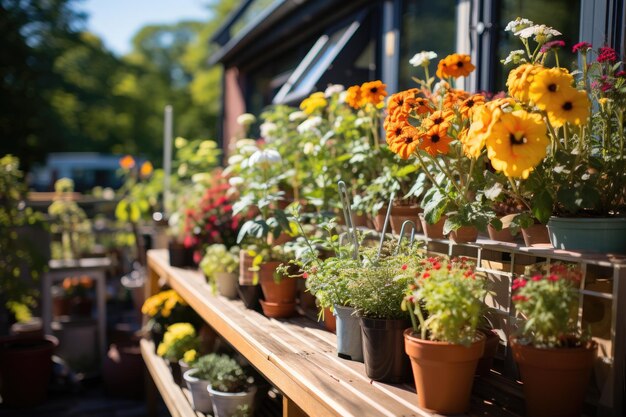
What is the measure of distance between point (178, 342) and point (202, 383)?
46 centimetres

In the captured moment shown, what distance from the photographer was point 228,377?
260 cm

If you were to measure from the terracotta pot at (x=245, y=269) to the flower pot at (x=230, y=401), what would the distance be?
→ 46 cm

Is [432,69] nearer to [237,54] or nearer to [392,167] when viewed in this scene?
[392,167]

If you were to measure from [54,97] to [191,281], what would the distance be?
1611 cm

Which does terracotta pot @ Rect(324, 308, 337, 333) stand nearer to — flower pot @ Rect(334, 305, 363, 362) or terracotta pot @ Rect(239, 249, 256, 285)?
flower pot @ Rect(334, 305, 363, 362)

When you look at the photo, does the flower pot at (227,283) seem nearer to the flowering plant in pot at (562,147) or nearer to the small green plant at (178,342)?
the small green plant at (178,342)

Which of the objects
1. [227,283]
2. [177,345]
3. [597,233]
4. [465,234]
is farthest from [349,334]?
[177,345]

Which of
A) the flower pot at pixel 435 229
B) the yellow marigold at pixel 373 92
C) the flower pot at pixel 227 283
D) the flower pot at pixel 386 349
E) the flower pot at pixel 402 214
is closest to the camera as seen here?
the flower pot at pixel 386 349

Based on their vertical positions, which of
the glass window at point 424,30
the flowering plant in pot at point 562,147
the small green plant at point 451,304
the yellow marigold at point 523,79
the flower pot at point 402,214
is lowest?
the small green plant at point 451,304

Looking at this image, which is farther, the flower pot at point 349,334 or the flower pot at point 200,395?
the flower pot at point 200,395

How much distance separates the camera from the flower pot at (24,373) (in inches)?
159

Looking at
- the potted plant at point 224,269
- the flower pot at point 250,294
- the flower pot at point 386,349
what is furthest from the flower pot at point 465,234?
the potted plant at point 224,269

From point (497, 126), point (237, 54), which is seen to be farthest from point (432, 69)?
point (237, 54)

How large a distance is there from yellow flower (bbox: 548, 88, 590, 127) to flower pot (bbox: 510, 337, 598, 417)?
0.52m
